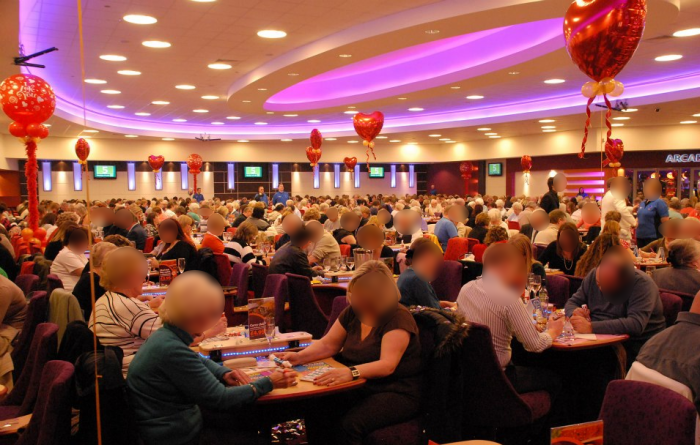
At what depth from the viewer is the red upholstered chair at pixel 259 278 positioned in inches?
275

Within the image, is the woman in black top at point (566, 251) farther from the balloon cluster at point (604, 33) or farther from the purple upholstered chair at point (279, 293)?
the purple upholstered chair at point (279, 293)

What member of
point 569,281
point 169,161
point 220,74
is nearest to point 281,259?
point 569,281

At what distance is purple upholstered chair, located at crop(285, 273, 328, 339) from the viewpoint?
5660 millimetres

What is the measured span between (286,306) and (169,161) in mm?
17543

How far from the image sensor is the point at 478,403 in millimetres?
3404

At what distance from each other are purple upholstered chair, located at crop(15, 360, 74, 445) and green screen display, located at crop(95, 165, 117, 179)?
20356 mm

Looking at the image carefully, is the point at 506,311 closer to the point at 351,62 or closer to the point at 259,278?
the point at 259,278

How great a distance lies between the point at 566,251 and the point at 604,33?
2.98 m

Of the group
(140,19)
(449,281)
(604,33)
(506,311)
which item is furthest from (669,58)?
(506,311)

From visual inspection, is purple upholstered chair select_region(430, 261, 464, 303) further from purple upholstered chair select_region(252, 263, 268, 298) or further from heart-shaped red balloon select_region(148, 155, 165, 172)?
heart-shaped red balloon select_region(148, 155, 165, 172)

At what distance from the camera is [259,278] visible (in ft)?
23.1

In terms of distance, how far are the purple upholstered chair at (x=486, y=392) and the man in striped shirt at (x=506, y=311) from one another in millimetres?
271

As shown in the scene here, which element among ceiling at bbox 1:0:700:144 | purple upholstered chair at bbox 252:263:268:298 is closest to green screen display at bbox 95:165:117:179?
ceiling at bbox 1:0:700:144

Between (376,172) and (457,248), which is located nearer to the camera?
(457,248)
